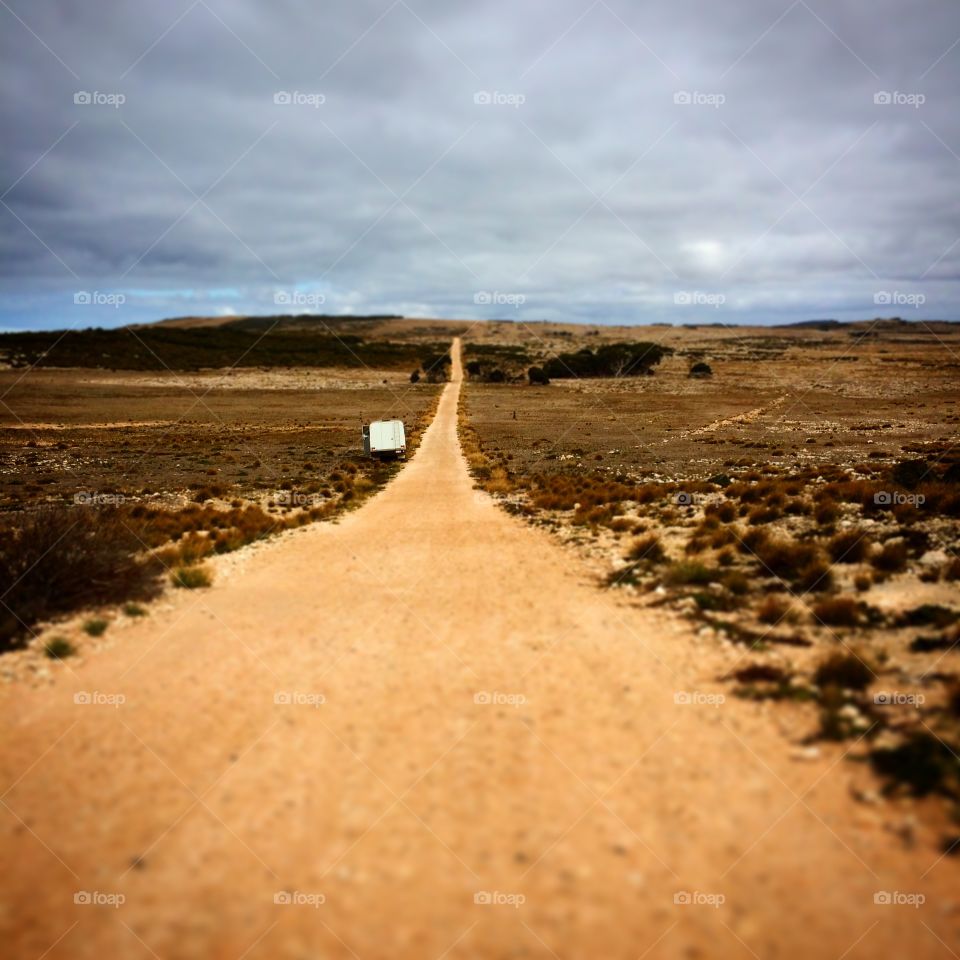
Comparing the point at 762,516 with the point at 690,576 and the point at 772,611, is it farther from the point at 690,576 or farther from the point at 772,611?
the point at 772,611

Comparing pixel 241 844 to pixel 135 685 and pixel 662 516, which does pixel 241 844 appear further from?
pixel 662 516

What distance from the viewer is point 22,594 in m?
10.6

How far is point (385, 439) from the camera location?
32438 millimetres
